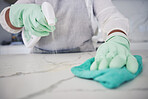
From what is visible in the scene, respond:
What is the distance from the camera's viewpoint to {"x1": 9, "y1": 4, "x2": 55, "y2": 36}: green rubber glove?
0.64 m

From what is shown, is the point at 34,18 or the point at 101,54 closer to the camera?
the point at 101,54

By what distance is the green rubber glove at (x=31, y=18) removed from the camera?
2.11 feet

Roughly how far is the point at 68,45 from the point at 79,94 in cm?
64

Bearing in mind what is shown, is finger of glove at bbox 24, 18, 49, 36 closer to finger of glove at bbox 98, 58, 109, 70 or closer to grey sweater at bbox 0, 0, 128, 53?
grey sweater at bbox 0, 0, 128, 53

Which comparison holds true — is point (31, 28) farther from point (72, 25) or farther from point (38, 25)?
point (72, 25)

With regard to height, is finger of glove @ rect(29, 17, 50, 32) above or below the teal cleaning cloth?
above

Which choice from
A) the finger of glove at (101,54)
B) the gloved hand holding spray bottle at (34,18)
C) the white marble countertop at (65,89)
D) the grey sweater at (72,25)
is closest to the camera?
the white marble countertop at (65,89)

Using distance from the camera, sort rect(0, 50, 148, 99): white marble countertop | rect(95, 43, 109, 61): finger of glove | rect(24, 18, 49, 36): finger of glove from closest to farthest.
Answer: rect(0, 50, 148, 99): white marble countertop, rect(95, 43, 109, 61): finger of glove, rect(24, 18, 49, 36): finger of glove

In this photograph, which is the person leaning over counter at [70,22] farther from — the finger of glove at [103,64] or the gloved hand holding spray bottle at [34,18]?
the finger of glove at [103,64]

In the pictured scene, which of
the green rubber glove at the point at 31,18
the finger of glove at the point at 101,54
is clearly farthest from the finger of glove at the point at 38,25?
the finger of glove at the point at 101,54

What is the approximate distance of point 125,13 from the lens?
2.19 meters

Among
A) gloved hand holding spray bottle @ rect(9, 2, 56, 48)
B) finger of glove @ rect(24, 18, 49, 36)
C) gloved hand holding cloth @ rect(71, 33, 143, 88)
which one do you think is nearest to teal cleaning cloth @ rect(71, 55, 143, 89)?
gloved hand holding cloth @ rect(71, 33, 143, 88)

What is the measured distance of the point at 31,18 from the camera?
0.68 meters

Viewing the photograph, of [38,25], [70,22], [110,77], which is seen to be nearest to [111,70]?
[110,77]
